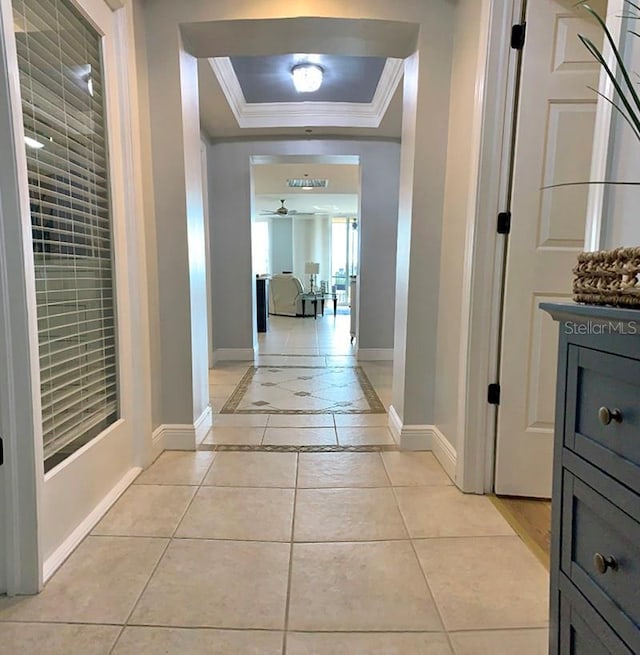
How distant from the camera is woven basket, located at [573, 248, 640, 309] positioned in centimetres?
68

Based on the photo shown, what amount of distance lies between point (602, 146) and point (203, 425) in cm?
231

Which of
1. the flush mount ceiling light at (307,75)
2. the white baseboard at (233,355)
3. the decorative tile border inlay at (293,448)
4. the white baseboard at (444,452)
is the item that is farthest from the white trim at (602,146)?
the white baseboard at (233,355)

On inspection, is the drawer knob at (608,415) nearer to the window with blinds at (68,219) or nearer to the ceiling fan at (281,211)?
the window with blinds at (68,219)

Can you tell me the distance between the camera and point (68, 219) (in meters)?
1.55

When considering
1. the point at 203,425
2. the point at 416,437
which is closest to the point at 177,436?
the point at 203,425

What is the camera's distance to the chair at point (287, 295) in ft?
30.1

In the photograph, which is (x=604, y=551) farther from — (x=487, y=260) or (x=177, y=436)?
(x=177, y=436)

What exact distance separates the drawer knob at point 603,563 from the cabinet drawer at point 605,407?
154 millimetres

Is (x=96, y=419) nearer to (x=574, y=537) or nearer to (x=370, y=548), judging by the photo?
(x=370, y=548)

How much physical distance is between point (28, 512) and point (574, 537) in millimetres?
1467

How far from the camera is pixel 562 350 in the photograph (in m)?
0.84

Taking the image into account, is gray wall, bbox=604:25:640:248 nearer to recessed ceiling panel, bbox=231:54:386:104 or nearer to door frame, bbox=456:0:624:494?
door frame, bbox=456:0:624:494

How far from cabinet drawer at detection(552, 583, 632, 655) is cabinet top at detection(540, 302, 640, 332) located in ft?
1.72

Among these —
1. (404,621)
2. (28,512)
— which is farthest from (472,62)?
(28,512)
